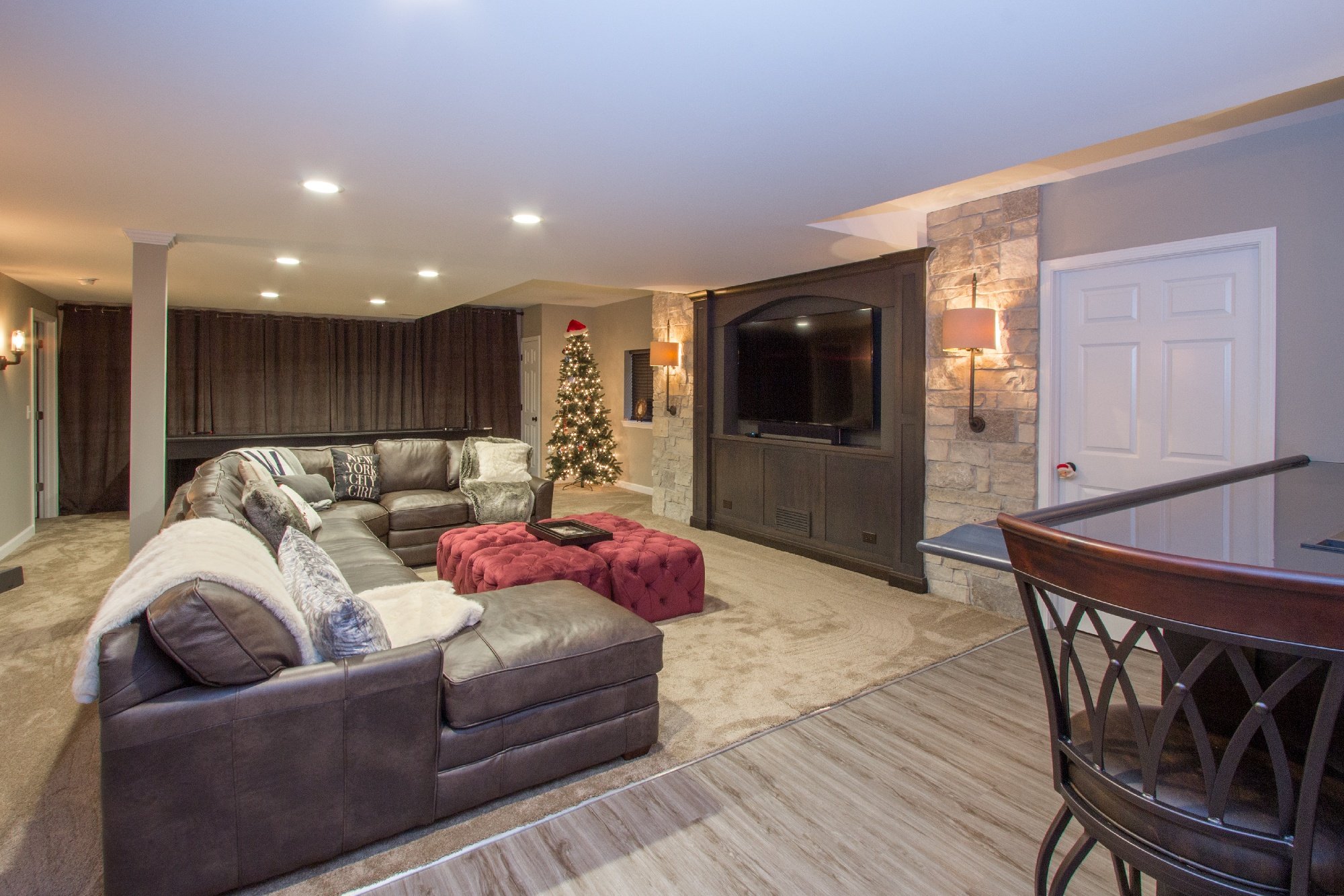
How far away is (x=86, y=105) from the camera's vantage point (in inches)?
86.4

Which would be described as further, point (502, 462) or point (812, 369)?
point (502, 462)

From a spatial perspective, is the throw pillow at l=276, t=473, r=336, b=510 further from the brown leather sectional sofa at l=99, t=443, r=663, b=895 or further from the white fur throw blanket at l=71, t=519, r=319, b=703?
the brown leather sectional sofa at l=99, t=443, r=663, b=895

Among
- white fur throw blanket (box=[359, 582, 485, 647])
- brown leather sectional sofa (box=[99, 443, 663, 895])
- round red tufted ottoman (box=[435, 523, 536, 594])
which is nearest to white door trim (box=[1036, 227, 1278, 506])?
brown leather sectional sofa (box=[99, 443, 663, 895])

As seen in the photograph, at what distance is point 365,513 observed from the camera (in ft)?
15.8

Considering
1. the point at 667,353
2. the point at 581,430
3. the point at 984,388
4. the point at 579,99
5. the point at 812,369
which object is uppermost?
the point at 579,99

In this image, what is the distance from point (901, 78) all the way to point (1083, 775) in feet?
5.96

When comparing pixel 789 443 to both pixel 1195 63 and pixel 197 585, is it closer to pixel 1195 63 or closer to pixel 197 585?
pixel 1195 63

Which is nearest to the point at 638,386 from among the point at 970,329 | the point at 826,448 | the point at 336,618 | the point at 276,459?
the point at 826,448

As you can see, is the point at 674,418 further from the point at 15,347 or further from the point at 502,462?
the point at 15,347

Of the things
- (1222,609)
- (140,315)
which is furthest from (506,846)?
(140,315)

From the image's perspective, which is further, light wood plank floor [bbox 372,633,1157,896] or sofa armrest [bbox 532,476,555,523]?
sofa armrest [bbox 532,476,555,523]

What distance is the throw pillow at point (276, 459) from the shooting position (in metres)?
4.63

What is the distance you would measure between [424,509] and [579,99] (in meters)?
3.61

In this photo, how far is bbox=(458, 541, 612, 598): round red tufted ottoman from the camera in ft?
10.9
